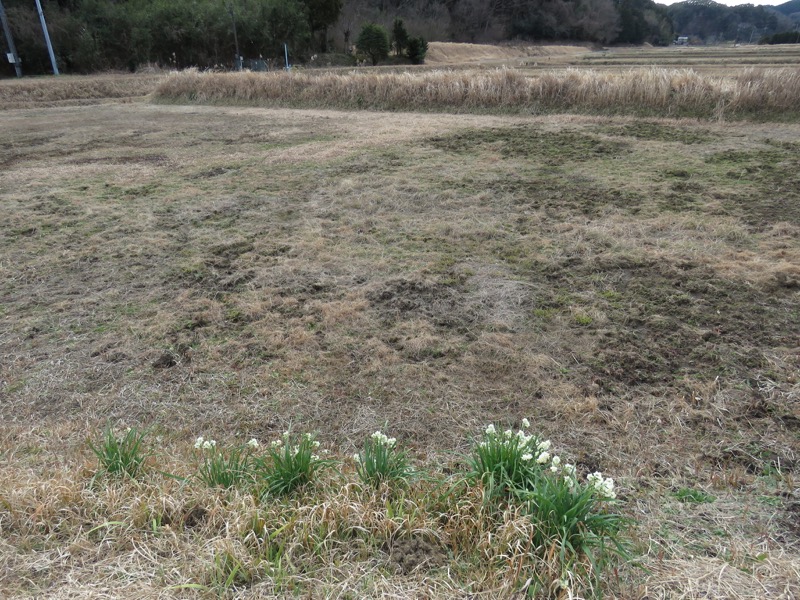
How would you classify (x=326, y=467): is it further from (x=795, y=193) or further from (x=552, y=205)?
(x=795, y=193)

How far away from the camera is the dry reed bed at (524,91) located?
9.39m

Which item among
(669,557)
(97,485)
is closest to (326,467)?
(97,485)

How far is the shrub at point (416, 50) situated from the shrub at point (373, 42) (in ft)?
5.62

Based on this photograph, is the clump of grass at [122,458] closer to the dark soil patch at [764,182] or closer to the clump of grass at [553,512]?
the clump of grass at [553,512]

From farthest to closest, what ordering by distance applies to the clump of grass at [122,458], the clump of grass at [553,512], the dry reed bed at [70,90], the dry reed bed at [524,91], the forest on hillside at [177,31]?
the forest on hillside at [177,31], the dry reed bed at [70,90], the dry reed bed at [524,91], the clump of grass at [122,458], the clump of grass at [553,512]

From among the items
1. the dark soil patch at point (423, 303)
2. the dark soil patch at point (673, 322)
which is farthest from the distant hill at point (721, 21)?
the dark soil patch at point (423, 303)

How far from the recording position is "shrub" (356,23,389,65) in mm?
30922

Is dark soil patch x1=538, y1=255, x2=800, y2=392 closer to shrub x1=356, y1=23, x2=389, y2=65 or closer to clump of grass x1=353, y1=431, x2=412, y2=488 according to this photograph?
clump of grass x1=353, y1=431, x2=412, y2=488

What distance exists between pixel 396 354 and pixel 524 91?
10156 millimetres

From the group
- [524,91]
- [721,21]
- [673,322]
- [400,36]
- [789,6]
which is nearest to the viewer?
[673,322]

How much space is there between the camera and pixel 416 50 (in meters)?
32.9

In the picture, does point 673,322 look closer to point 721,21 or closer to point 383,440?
point 383,440

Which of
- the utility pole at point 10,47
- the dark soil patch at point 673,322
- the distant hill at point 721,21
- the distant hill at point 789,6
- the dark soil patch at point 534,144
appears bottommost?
the dark soil patch at point 673,322

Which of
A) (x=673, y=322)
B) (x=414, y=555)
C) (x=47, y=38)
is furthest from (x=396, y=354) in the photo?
(x=47, y=38)
